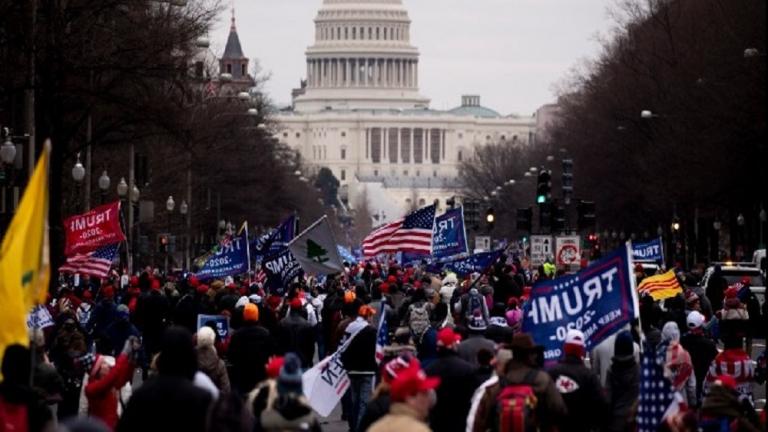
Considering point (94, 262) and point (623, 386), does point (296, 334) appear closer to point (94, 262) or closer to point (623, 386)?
point (623, 386)

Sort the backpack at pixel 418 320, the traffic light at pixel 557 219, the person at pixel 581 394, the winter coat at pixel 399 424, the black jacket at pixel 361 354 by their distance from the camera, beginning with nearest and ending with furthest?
the winter coat at pixel 399 424
the person at pixel 581 394
the black jacket at pixel 361 354
the backpack at pixel 418 320
the traffic light at pixel 557 219

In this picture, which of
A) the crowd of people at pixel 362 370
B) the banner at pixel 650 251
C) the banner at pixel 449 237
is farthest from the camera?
the banner at pixel 650 251

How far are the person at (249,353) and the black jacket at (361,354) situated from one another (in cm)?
154

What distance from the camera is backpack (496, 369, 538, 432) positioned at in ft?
54.3

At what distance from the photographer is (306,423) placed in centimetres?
1466

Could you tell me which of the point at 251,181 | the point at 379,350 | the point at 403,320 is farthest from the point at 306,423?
the point at 251,181

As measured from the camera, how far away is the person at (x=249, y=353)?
22453mm

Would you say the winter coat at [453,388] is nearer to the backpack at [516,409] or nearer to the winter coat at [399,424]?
the backpack at [516,409]

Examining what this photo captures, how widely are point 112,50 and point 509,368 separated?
28.0m

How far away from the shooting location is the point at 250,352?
73.9 ft

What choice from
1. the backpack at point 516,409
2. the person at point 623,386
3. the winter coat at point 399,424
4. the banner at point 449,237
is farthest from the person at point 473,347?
the banner at point 449,237

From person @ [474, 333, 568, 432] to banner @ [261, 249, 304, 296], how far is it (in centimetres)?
1595

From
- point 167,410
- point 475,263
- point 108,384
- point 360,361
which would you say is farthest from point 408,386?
point 475,263

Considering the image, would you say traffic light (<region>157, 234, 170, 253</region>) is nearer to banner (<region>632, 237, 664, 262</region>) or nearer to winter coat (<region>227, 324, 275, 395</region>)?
banner (<region>632, 237, 664, 262</region>)
